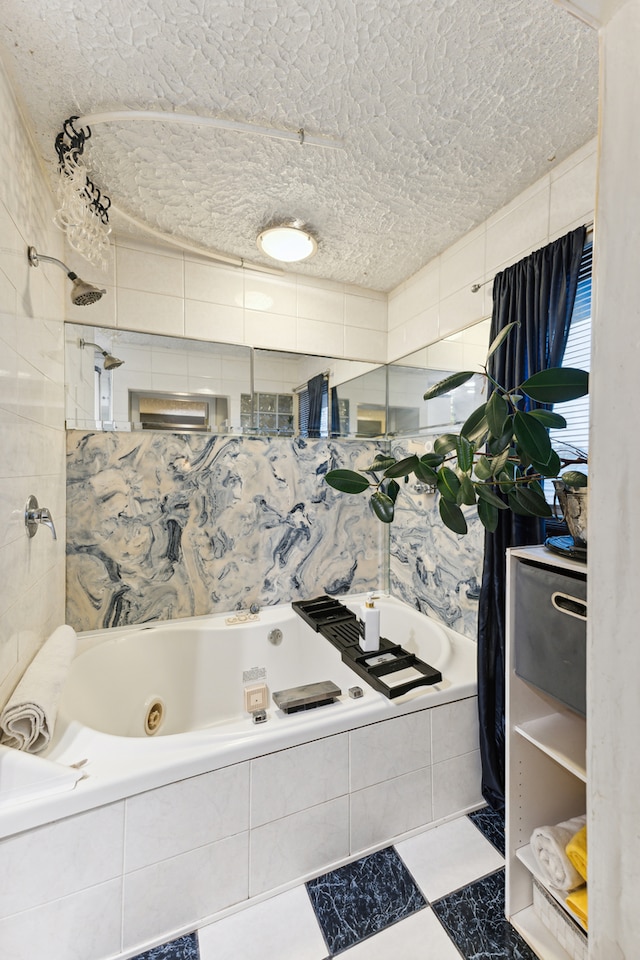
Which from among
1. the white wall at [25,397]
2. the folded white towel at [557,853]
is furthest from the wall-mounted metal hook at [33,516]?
the folded white towel at [557,853]

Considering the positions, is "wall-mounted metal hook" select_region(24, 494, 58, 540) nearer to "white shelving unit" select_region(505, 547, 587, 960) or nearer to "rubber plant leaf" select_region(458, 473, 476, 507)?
"rubber plant leaf" select_region(458, 473, 476, 507)

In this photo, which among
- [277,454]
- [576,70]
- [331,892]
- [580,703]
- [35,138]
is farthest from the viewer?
[277,454]

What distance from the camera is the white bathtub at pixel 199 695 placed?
119 centimetres

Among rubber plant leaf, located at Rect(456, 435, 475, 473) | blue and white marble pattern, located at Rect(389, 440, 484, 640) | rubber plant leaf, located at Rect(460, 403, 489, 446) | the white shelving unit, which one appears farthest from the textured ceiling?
the white shelving unit

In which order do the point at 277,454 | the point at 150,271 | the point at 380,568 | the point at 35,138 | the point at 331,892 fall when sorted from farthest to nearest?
the point at 380,568
the point at 277,454
the point at 150,271
the point at 35,138
the point at 331,892

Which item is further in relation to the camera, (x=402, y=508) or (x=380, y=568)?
(x=380, y=568)

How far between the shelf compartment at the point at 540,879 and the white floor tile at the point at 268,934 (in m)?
0.62

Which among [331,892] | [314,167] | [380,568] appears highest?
[314,167]

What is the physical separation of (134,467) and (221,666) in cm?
110

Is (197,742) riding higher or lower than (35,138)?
lower

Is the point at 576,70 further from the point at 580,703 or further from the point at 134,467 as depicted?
the point at 134,467

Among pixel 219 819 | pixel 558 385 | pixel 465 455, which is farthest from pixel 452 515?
pixel 219 819

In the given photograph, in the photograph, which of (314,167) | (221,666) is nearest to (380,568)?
(221,666)

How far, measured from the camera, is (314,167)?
155 cm
